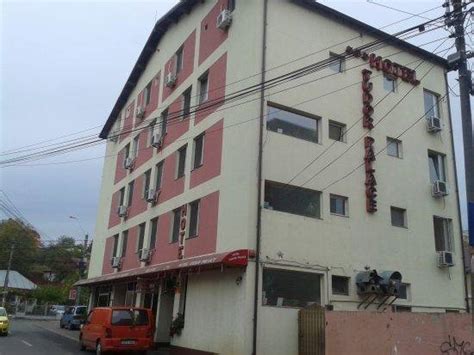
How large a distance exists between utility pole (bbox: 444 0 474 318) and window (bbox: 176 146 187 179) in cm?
1347

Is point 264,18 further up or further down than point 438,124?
further up

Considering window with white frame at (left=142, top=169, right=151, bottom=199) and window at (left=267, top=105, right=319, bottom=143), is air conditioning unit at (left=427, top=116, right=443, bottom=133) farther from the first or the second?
window with white frame at (left=142, top=169, right=151, bottom=199)

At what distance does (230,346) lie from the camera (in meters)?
16.0

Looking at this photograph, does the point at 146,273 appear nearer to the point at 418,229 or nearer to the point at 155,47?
the point at 418,229

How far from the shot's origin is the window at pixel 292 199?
17516mm

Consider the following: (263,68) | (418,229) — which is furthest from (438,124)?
(263,68)

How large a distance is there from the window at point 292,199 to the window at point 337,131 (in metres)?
2.65

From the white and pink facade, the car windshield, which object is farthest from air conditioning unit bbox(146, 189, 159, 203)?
the car windshield

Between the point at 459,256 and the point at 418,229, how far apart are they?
2.62 meters

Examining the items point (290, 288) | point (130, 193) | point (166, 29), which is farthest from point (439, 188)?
point (130, 193)

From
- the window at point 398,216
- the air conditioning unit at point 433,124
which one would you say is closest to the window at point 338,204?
the window at point 398,216

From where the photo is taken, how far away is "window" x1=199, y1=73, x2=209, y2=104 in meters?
22.1

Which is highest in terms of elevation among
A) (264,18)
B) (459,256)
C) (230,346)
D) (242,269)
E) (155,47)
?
(155,47)

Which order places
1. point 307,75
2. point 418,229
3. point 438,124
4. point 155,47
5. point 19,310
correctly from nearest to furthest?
1. point 307,75
2. point 418,229
3. point 438,124
4. point 155,47
5. point 19,310
